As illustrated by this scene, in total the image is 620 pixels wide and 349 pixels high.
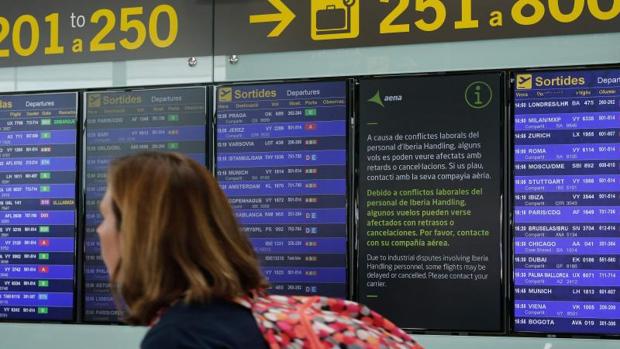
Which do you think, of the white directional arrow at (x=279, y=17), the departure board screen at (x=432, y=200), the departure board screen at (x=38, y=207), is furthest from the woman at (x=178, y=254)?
the departure board screen at (x=38, y=207)

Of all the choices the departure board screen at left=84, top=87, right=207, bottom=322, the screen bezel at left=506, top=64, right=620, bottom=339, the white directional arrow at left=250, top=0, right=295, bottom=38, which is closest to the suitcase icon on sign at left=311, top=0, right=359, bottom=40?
the white directional arrow at left=250, top=0, right=295, bottom=38

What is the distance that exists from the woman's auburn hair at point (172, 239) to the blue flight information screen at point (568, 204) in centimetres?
230

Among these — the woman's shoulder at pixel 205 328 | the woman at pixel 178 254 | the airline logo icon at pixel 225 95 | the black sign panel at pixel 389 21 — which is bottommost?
the woman's shoulder at pixel 205 328

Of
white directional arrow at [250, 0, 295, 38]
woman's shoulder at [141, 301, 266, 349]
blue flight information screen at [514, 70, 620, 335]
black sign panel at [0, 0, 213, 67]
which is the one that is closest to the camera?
woman's shoulder at [141, 301, 266, 349]

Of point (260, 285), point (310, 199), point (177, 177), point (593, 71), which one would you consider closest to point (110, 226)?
point (177, 177)

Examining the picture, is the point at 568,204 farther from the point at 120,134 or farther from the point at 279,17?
the point at 120,134

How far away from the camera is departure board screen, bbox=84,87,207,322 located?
12.9ft

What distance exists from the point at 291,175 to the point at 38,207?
1.28m

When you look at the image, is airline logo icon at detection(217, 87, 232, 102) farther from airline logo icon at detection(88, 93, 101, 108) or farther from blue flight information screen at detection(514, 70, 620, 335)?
blue flight information screen at detection(514, 70, 620, 335)

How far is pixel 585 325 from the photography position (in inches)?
136

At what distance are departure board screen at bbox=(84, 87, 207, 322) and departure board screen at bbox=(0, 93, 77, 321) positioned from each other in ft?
0.28

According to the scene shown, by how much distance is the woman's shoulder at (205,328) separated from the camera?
4.22ft

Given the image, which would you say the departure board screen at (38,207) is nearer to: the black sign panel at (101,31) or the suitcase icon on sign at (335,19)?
the black sign panel at (101,31)

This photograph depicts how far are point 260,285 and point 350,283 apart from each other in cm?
226
